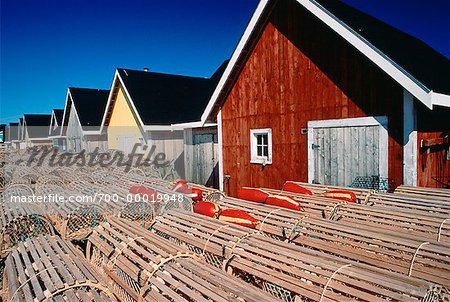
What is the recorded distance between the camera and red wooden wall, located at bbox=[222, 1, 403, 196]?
718 cm

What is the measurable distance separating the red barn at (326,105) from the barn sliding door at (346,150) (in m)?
0.02

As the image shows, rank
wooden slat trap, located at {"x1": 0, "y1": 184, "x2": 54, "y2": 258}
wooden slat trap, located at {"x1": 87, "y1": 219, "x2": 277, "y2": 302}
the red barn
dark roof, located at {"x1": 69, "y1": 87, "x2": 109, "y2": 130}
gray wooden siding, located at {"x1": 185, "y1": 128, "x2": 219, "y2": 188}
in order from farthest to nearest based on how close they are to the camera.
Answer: dark roof, located at {"x1": 69, "y1": 87, "x2": 109, "y2": 130}
gray wooden siding, located at {"x1": 185, "y1": 128, "x2": 219, "y2": 188}
the red barn
wooden slat trap, located at {"x1": 0, "y1": 184, "x2": 54, "y2": 258}
wooden slat trap, located at {"x1": 87, "y1": 219, "x2": 277, "y2": 302}

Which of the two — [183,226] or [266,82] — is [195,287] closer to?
[183,226]

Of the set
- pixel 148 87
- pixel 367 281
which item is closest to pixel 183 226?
pixel 367 281

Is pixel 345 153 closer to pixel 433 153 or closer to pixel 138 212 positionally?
pixel 433 153

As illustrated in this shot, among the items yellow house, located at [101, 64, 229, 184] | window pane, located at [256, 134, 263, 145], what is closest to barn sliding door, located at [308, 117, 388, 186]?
window pane, located at [256, 134, 263, 145]

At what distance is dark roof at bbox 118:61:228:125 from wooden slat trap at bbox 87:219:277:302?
40.1 ft

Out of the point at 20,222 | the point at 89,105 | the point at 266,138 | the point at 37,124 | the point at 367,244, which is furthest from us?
the point at 37,124

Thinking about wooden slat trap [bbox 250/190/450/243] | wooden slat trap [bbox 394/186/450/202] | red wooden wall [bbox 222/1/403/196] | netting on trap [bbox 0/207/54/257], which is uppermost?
red wooden wall [bbox 222/1/403/196]

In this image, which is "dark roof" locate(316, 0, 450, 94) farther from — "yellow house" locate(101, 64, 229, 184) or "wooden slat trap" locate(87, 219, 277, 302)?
"yellow house" locate(101, 64, 229, 184)

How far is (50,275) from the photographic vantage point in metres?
3.57

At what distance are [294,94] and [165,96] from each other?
1208 cm

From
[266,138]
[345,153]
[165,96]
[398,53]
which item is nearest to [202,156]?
[266,138]

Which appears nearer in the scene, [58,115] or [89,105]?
[89,105]
